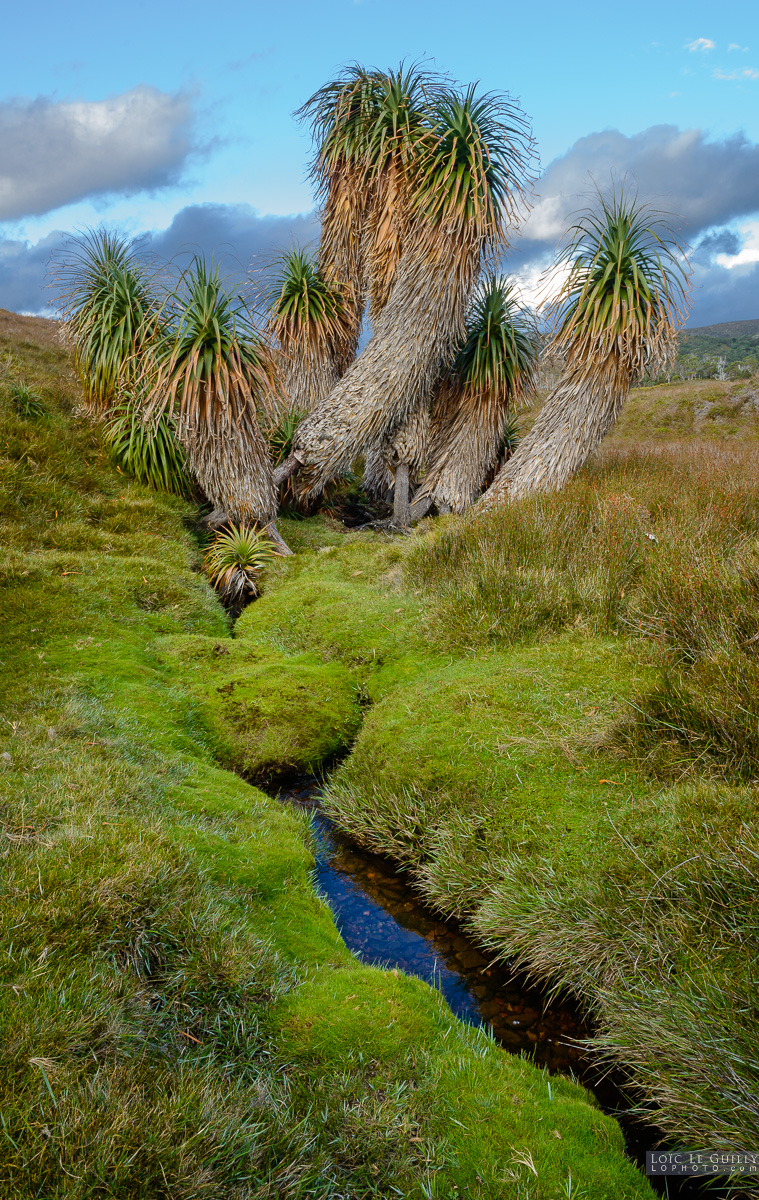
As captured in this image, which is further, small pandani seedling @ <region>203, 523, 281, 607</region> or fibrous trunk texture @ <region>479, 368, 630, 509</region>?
fibrous trunk texture @ <region>479, 368, 630, 509</region>

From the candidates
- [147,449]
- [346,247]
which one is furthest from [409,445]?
[147,449]

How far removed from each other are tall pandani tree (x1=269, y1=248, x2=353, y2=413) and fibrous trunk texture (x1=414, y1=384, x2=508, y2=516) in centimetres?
258

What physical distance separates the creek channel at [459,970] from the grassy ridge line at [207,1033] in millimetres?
A: 316

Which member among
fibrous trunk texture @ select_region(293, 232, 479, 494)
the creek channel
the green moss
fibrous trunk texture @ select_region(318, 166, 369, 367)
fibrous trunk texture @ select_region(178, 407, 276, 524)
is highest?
fibrous trunk texture @ select_region(318, 166, 369, 367)

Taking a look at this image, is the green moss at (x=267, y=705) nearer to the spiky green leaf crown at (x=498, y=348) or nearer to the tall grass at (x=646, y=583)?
the tall grass at (x=646, y=583)

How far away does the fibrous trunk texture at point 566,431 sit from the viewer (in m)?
11.7

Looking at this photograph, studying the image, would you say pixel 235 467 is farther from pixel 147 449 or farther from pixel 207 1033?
pixel 207 1033

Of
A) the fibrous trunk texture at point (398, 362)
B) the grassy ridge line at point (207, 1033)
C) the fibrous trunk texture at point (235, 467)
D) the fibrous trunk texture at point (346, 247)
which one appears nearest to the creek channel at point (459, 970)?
the grassy ridge line at point (207, 1033)

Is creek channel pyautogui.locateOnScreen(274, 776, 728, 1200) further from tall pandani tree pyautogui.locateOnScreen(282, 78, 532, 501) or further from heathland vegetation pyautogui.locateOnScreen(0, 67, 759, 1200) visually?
tall pandani tree pyautogui.locateOnScreen(282, 78, 532, 501)

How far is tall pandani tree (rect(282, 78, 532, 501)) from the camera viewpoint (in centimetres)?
1132

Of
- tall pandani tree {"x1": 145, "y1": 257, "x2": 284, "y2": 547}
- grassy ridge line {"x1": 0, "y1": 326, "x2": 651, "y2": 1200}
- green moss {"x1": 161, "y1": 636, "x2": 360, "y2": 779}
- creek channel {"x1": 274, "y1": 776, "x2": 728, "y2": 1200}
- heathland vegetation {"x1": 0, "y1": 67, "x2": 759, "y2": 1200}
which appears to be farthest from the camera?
tall pandani tree {"x1": 145, "y1": 257, "x2": 284, "y2": 547}

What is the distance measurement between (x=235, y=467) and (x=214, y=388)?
1.28 metres

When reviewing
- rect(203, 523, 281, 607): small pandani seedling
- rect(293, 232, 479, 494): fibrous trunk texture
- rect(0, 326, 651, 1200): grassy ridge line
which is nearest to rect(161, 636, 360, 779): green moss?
rect(0, 326, 651, 1200): grassy ridge line

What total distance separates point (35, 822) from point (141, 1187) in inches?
67.0
